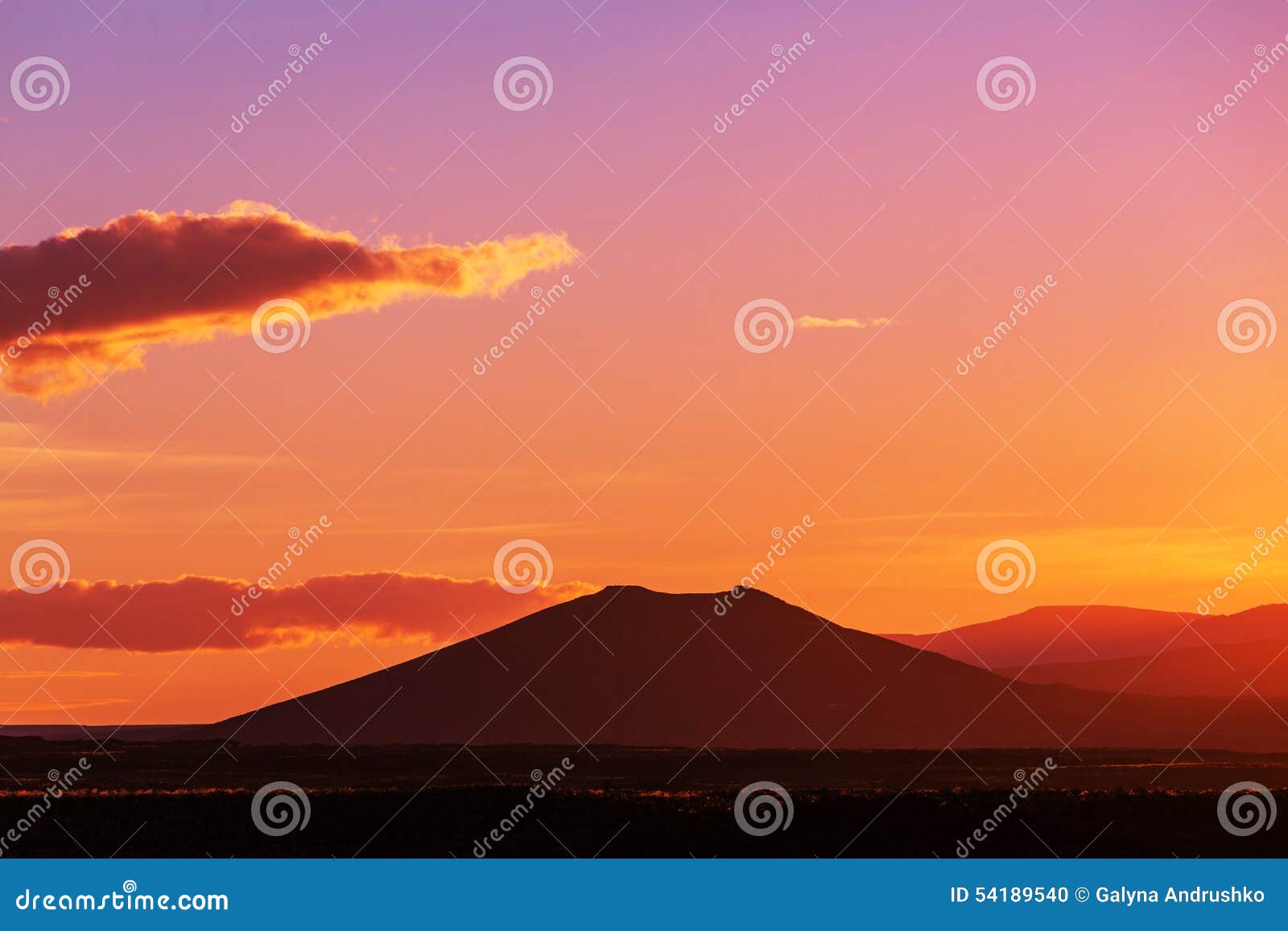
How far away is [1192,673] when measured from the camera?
167625mm

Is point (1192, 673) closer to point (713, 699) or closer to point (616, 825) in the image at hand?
point (713, 699)

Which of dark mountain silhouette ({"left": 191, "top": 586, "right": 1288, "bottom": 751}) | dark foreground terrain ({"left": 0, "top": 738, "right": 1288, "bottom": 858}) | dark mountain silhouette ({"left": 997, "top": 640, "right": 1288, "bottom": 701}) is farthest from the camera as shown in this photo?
dark mountain silhouette ({"left": 997, "top": 640, "right": 1288, "bottom": 701})

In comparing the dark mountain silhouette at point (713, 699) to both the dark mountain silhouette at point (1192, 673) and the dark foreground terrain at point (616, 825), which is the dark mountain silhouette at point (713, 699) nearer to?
the dark mountain silhouette at point (1192, 673)

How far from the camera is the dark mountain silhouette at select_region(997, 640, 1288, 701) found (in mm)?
155163

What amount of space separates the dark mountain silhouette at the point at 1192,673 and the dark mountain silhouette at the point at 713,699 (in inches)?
535

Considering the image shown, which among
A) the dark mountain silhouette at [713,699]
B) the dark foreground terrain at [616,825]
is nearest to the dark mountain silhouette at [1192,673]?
the dark mountain silhouette at [713,699]

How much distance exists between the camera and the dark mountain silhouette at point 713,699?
109188 millimetres

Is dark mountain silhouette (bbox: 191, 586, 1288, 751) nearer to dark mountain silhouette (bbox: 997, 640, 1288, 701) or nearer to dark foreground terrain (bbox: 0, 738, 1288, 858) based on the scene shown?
dark mountain silhouette (bbox: 997, 640, 1288, 701)

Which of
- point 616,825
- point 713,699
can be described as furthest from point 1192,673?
point 616,825

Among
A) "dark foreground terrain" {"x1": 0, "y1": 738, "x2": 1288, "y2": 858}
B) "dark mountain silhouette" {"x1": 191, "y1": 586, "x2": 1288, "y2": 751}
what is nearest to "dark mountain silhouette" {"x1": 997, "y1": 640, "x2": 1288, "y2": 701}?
"dark mountain silhouette" {"x1": 191, "y1": 586, "x2": 1288, "y2": 751}

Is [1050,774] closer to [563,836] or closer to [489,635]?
[563,836]

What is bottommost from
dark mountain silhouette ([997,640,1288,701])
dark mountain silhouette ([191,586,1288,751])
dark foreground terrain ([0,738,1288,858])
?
dark foreground terrain ([0,738,1288,858])

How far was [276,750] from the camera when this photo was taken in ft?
275

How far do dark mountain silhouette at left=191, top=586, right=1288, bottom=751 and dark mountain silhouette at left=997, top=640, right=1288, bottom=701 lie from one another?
535 inches
